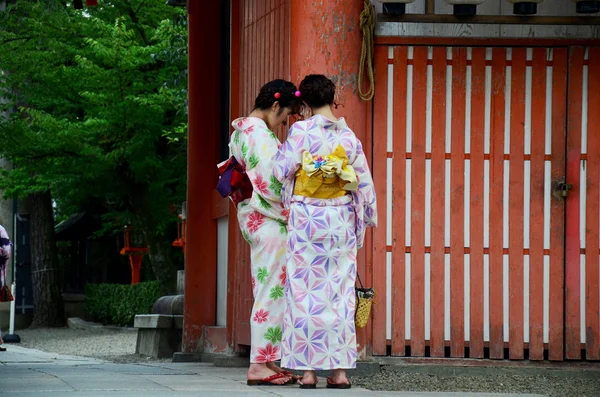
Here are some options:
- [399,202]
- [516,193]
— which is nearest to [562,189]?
[516,193]

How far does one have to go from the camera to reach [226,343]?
31.3 feet

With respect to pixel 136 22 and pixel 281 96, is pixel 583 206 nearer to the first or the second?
pixel 281 96

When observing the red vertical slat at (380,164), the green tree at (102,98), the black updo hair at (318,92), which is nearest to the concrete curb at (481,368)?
the red vertical slat at (380,164)

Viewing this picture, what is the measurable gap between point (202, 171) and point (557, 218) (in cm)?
402

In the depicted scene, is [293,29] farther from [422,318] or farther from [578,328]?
[578,328]

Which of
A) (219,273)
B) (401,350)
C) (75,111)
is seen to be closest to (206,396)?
(401,350)

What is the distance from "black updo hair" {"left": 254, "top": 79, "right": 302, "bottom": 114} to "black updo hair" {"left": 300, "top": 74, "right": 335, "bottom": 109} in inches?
9.2

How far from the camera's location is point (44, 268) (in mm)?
24766

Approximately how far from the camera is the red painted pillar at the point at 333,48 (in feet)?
23.8

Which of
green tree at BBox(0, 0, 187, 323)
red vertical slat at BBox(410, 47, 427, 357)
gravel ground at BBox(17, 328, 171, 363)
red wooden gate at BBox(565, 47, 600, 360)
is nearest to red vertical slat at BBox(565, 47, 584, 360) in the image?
red wooden gate at BBox(565, 47, 600, 360)

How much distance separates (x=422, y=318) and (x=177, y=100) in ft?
39.7

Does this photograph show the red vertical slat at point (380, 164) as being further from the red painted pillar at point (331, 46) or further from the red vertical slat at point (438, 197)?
the red vertical slat at point (438, 197)

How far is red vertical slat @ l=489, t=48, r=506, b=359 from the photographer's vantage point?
24.5ft

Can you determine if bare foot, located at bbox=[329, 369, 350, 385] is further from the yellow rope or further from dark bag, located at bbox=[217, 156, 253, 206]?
the yellow rope
